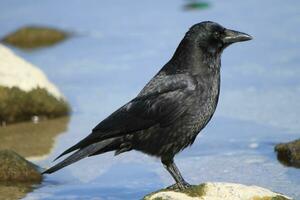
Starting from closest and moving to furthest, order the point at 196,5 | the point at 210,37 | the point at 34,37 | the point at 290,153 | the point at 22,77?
A: 1. the point at 210,37
2. the point at 290,153
3. the point at 22,77
4. the point at 34,37
5. the point at 196,5

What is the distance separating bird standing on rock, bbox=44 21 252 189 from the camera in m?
7.18

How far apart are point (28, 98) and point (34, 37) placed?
393 centimetres

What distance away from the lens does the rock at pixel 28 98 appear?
10.4 meters

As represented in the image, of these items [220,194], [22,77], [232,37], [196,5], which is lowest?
→ [220,194]

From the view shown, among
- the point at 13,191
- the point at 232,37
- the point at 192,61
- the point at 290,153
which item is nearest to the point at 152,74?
the point at 290,153

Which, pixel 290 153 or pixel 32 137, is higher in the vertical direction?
pixel 32 137

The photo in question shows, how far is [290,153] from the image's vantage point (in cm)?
840

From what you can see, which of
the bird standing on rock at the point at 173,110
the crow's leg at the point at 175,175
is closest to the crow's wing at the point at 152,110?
the bird standing on rock at the point at 173,110

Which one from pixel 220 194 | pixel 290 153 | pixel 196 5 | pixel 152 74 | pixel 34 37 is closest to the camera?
pixel 220 194

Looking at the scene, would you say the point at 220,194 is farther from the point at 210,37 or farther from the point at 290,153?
the point at 290,153

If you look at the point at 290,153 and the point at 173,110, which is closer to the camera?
the point at 173,110

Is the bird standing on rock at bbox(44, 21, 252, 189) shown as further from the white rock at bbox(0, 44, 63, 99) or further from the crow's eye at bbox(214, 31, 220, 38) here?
the white rock at bbox(0, 44, 63, 99)

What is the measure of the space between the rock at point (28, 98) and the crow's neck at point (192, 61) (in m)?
3.25

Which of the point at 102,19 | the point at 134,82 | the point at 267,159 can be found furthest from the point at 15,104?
the point at 102,19
